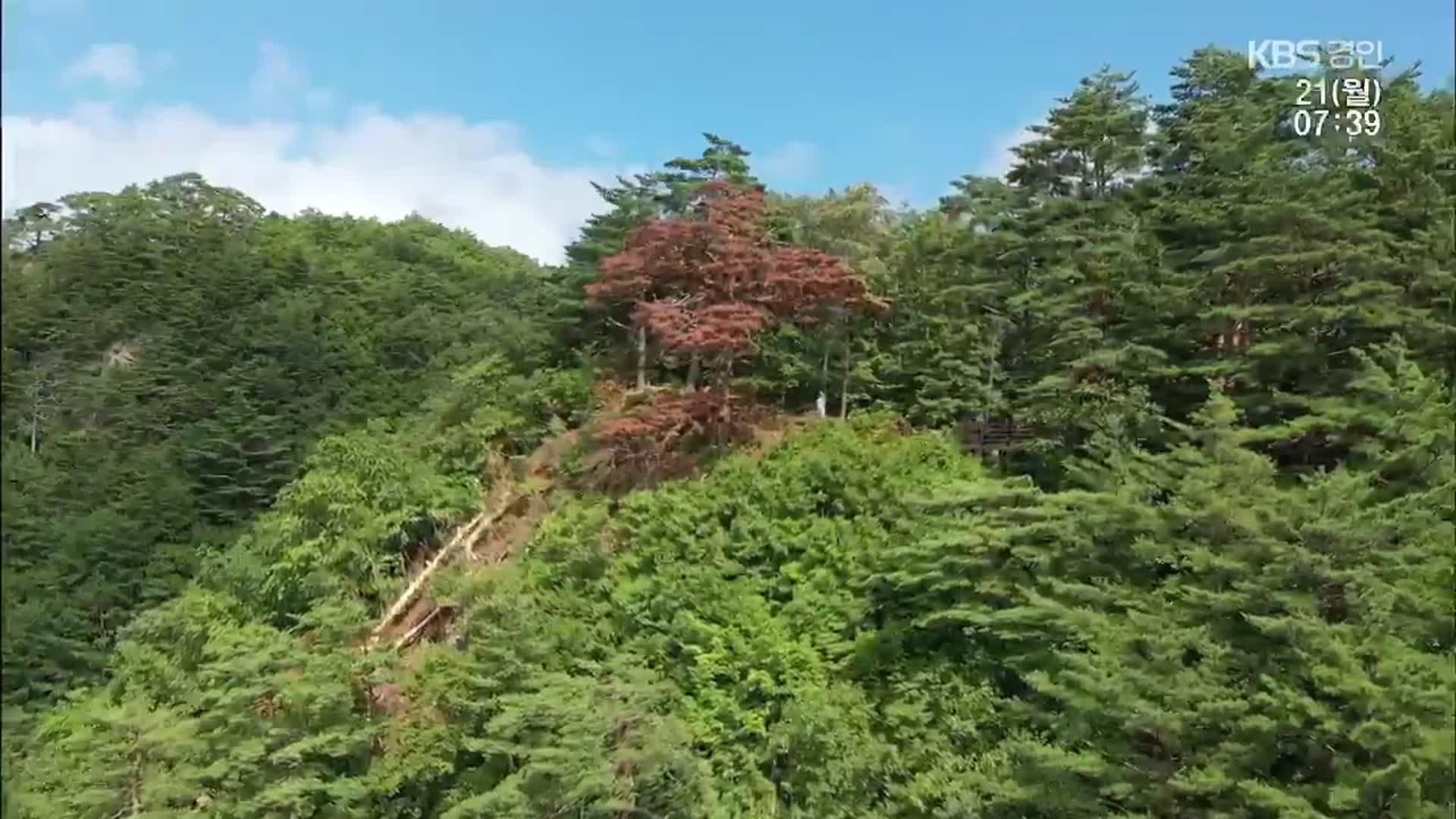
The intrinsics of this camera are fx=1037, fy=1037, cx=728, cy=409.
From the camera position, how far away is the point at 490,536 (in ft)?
45.8

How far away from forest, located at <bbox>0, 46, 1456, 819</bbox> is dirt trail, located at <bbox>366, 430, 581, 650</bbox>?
7 cm

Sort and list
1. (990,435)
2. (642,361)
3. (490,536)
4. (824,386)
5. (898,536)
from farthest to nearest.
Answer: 1. (642,361)
2. (490,536)
3. (824,386)
4. (990,435)
5. (898,536)

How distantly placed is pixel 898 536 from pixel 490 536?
19.7ft

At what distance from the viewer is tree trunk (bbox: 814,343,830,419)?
13562 mm

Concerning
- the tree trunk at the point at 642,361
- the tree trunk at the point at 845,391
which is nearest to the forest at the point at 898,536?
the tree trunk at the point at 845,391

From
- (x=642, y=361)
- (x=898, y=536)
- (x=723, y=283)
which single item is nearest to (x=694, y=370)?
(x=642, y=361)

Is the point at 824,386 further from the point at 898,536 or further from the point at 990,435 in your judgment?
the point at 898,536

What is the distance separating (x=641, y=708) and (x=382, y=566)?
5310 millimetres

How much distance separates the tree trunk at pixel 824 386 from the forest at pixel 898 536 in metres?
0.04

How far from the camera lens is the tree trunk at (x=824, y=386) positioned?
44.5ft

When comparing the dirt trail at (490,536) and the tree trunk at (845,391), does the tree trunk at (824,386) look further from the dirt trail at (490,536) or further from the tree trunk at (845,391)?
the dirt trail at (490,536)

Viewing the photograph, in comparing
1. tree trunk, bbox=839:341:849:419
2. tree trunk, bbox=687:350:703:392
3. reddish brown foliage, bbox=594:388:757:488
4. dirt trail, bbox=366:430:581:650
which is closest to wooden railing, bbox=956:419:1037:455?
tree trunk, bbox=839:341:849:419

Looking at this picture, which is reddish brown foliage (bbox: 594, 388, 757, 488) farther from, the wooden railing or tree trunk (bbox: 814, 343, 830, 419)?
the wooden railing

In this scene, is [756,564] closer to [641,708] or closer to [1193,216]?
[641,708]
